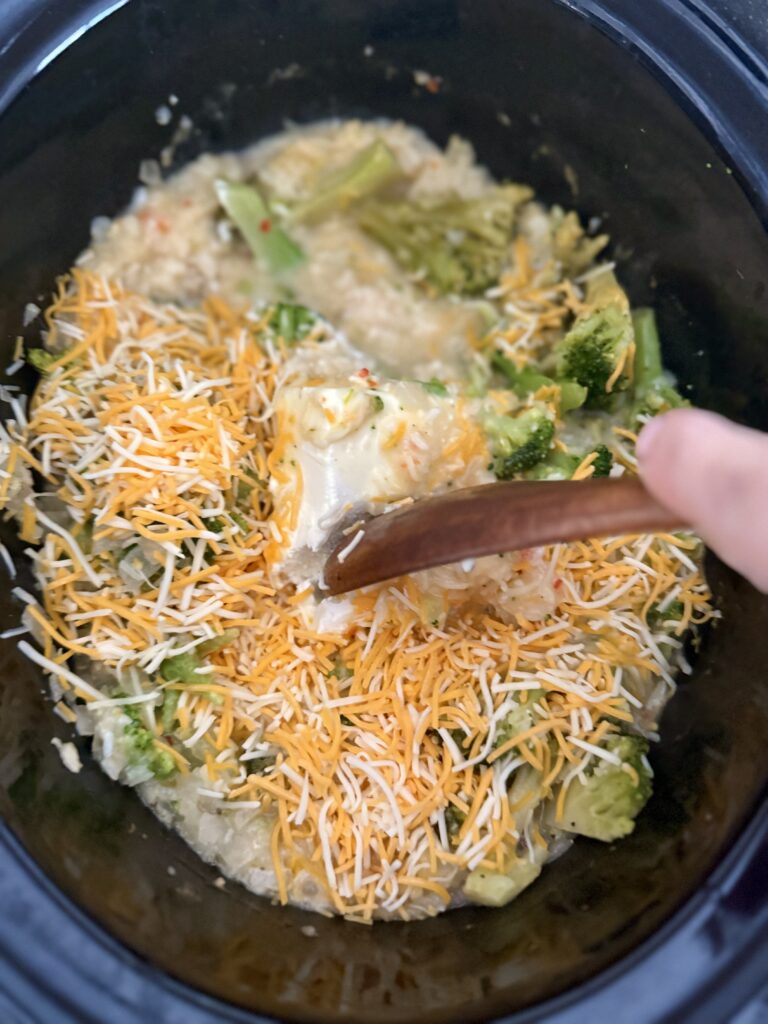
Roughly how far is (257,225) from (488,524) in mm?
1183

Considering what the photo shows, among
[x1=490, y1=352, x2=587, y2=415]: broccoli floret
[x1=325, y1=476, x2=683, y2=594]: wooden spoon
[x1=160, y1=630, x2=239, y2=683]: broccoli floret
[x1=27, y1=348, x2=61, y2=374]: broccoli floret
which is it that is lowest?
[x1=490, y1=352, x2=587, y2=415]: broccoli floret

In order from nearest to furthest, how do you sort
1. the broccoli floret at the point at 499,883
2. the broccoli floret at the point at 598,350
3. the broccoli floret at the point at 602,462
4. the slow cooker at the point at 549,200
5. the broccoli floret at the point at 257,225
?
1. the slow cooker at the point at 549,200
2. the broccoli floret at the point at 499,883
3. the broccoli floret at the point at 602,462
4. the broccoli floret at the point at 598,350
5. the broccoli floret at the point at 257,225

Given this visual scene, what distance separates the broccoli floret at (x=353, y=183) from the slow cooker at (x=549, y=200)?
0.13 metres

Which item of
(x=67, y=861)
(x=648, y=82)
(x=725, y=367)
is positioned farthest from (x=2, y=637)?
(x=648, y=82)

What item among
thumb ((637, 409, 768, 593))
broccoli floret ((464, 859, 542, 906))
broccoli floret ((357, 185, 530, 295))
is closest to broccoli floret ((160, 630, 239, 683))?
broccoli floret ((464, 859, 542, 906))

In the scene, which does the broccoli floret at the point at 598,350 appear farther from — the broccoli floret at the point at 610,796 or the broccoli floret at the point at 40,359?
the broccoli floret at the point at 40,359

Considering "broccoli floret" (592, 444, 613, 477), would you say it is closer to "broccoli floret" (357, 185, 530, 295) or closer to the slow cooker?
the slow cooker

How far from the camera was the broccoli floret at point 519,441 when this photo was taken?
1.72m

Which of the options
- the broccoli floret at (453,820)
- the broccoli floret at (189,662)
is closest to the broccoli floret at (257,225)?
the broccoli floret at (189,662)

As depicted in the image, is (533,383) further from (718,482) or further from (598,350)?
(718,482)

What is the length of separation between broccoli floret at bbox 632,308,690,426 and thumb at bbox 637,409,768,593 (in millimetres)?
877

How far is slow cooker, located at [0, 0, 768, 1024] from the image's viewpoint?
1.28m

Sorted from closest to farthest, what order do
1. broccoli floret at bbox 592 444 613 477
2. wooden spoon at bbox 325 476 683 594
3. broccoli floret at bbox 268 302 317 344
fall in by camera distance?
wooden spoon at bbox 325 476 683 594 → broccoli floret at bbox 592 444 613 477 → broccoli floret at bbox 268 302 317 344

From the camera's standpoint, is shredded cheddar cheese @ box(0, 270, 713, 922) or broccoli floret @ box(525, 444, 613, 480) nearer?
shredded cheddar cheese @ box(0, 270, 713, 922)
